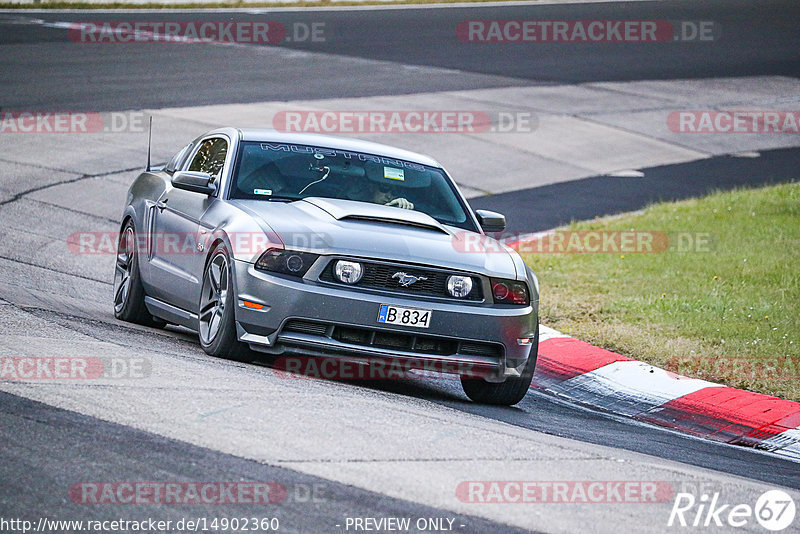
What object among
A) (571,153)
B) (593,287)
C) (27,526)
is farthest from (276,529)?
(571,153)

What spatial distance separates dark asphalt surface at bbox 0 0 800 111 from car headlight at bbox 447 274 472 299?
13.2 m

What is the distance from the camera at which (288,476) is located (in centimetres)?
503

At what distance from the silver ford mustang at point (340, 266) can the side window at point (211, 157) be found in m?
0.03

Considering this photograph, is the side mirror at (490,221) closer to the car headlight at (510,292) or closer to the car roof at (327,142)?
the car roof at (327,142)

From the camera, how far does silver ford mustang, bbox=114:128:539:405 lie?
7.15m

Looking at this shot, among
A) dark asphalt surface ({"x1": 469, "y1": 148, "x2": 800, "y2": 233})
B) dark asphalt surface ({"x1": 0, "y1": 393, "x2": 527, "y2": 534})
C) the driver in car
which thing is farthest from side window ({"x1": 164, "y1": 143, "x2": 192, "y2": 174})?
dark asphalt surface ({"x1": 469, "y1": 148, "x2": 800, "y2": 233})

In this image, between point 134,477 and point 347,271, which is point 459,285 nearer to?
point 347,271

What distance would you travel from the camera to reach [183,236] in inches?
330

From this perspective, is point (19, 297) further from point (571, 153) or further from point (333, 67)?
point (333, 67)

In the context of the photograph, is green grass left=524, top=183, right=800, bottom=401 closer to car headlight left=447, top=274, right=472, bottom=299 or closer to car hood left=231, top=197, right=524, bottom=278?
car hood left=231, top=197, right=524, bottom=278

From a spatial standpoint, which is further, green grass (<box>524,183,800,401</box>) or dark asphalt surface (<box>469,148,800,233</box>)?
dark asphalt surface (<box>469,148,800,233</box>)

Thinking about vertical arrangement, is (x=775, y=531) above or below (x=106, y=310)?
above

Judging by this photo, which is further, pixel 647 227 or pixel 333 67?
pixel 333 67

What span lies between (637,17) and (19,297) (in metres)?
29.9
